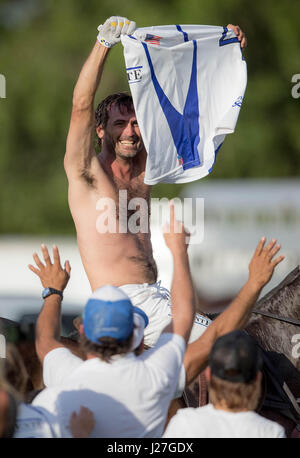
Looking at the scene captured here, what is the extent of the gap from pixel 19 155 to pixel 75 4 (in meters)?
4.70

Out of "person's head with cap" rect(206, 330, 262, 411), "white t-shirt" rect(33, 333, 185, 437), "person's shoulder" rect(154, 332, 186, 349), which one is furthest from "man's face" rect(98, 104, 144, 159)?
"person's head with cap" rect(206, 330, 262, 411)

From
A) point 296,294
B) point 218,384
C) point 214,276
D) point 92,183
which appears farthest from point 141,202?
point 214,276

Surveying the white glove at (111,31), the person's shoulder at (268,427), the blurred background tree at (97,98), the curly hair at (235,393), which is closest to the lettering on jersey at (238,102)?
the white glove at (111,31)

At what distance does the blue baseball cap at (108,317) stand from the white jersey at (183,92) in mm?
1459

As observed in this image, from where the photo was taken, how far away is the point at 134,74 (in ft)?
15.9

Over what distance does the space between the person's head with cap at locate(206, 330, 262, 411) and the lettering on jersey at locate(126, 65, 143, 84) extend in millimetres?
2000

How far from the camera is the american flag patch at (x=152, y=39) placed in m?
4.87

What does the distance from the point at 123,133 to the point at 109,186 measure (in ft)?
1.17

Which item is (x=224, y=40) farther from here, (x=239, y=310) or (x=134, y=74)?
(x=239, y=310)

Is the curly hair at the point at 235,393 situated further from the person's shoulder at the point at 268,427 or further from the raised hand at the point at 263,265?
the raised hand at the point at 263,265

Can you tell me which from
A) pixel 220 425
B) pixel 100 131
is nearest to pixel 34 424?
pixel 220 425

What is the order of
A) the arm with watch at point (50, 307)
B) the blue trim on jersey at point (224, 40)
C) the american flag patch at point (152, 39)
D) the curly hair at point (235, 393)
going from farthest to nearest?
the blue trim on jersey at point (224, 40) → the american flag patch at point (152, 39) → the arm with watch at point (50, 307) → the curly hair at point (235, 393)

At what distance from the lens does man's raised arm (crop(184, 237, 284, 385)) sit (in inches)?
152

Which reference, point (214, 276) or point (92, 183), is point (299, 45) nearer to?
point (214, 276)
